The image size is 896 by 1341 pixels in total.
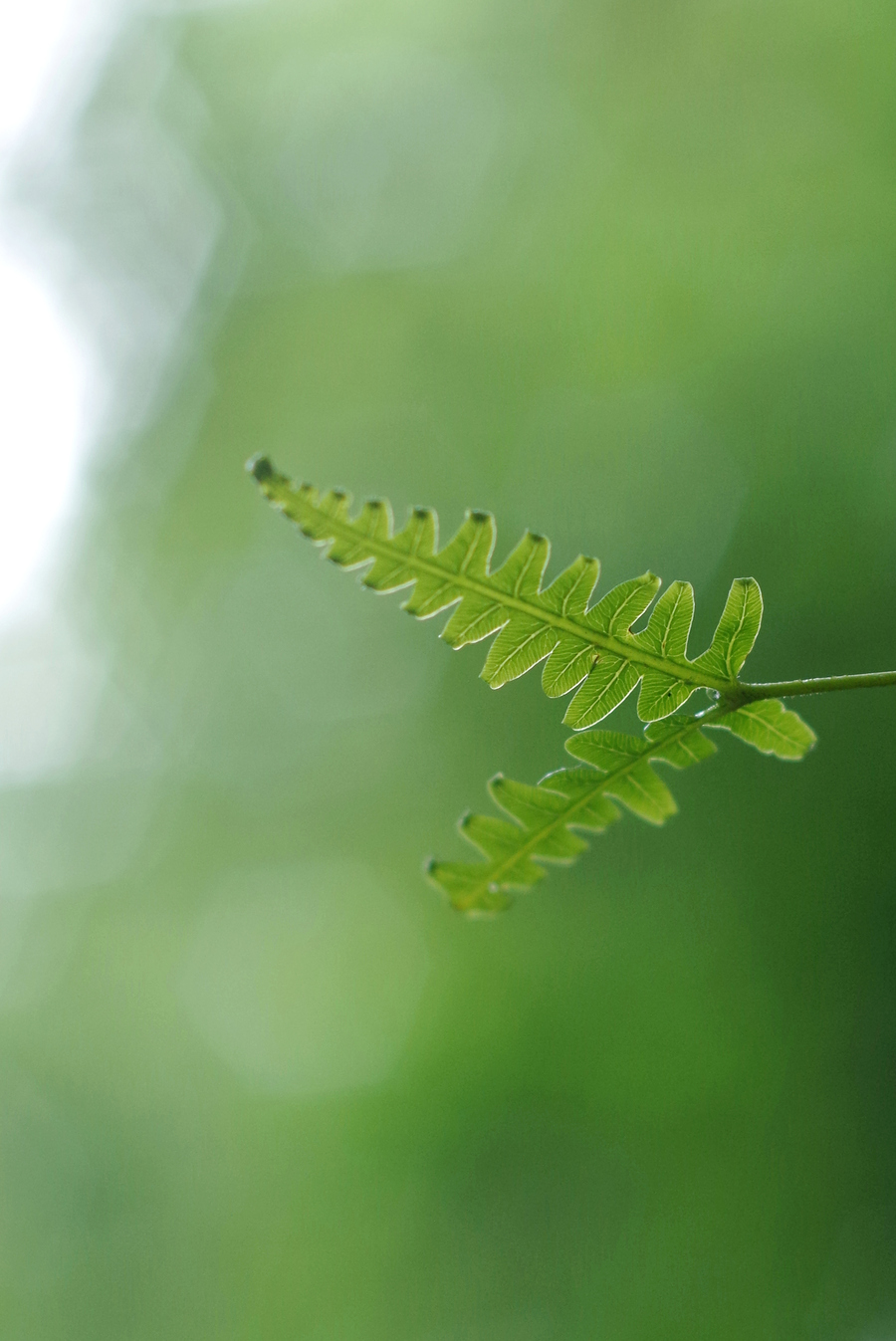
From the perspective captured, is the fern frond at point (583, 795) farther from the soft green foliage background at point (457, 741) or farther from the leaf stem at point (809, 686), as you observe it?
the soft green foliage background at point (457, 741)

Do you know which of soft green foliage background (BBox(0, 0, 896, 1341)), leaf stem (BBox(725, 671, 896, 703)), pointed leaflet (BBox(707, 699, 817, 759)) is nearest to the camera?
leaf stem (BBox(725, 671, 896, 703))

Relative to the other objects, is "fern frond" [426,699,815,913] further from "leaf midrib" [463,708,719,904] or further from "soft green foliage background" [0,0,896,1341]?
"soft green foliage background" [0,0,896,1341]

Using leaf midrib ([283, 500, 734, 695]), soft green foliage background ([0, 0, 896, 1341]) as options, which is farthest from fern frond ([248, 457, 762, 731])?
soft green foliage background ([0, 0, 896, 1341])

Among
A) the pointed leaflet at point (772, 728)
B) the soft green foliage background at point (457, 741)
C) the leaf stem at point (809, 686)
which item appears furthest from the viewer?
the soft green foliage background at point (457, 741)

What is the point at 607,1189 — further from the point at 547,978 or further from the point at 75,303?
the point at 75,303

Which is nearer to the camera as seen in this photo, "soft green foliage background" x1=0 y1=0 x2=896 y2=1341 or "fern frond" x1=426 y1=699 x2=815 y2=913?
"fern frond" x1=426 y1=699 x2=815 y2=913

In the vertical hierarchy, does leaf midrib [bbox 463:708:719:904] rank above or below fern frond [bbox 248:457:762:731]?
below

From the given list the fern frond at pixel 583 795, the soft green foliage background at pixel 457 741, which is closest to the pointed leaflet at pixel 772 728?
the fern frond at pixel 583 795
